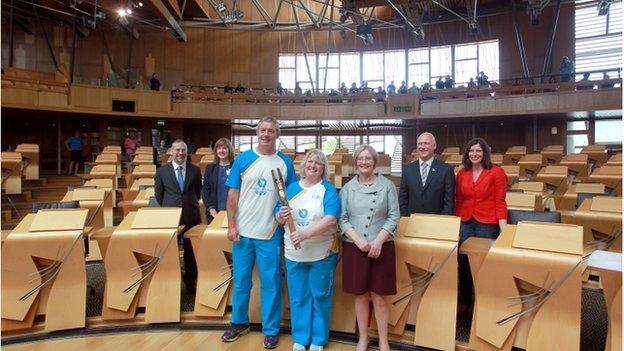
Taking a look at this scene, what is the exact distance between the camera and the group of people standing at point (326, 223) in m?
2.37

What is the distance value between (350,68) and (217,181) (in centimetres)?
1372

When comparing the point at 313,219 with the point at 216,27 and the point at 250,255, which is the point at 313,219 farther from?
the point at 216,27

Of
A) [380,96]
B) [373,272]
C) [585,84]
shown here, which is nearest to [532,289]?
[373,272]

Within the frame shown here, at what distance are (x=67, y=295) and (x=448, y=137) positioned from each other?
13.1 metres

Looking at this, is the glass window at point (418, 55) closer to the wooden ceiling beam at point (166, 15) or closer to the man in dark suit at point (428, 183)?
the wooden ceiling beam at point (166, 15)

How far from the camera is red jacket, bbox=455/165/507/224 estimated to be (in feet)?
9.29

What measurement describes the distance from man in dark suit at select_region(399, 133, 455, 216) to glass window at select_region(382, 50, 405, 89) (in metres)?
13.4

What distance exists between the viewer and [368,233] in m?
2.36

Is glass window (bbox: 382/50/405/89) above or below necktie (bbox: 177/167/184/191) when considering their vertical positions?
above

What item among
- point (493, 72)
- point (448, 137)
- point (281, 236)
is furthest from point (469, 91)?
point (281, 236)

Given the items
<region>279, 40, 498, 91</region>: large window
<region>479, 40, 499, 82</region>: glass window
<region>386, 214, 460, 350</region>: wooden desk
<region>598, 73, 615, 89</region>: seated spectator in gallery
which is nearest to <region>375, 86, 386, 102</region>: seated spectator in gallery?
<region>279, 40, 498, 91</region>: large window

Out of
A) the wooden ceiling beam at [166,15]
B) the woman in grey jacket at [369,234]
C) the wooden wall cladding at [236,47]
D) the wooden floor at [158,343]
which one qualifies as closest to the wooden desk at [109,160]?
the wooden ceiling beam at [166,15]

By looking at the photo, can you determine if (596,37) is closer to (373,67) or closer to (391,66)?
(391,66)

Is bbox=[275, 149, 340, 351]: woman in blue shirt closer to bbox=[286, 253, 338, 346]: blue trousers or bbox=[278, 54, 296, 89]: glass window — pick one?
bbox=[286, 253, 338, 346]: blue trousers
